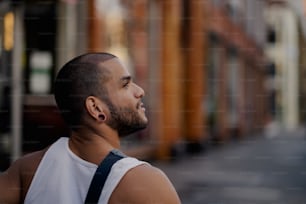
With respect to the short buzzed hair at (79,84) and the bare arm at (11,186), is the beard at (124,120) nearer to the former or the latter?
the short buzzed hair at (79,84)

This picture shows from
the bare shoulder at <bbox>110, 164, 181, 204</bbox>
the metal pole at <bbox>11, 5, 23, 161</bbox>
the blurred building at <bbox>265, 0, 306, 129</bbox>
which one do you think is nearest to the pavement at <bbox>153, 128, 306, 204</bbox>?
the metal pole at <bbox>11, 5, 23, 161</bbox>

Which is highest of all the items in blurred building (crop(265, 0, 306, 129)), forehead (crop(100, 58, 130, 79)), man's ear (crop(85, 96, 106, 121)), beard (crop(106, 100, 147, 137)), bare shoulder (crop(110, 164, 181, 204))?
forehead (crop(100, 58, 130, 79))

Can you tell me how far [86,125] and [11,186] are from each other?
0.18m

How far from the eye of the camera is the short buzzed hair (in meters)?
1.28

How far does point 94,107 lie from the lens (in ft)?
4.20

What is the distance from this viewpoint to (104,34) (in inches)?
302

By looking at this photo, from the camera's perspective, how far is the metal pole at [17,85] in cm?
594

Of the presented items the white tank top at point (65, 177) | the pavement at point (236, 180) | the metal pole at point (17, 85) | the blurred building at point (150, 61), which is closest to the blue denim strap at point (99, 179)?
the white tank top at point (65, 177)

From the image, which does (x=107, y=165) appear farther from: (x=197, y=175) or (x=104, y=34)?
(x=197, y=175)

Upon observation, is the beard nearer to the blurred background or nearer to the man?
the man

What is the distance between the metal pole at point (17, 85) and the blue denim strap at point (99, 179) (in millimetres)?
4702

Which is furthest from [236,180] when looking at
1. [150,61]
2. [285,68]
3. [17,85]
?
[285,68]

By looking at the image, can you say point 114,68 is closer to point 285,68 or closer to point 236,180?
point 236,180

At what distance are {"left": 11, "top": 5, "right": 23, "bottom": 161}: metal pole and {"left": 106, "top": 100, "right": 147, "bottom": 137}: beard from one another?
183 inches
